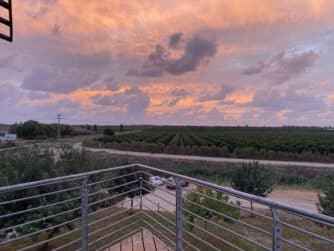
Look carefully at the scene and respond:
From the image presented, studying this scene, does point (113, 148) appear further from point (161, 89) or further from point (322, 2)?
point (322, 2)

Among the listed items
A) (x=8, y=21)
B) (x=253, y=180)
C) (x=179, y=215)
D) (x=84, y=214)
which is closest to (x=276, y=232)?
(x=179, y=215)

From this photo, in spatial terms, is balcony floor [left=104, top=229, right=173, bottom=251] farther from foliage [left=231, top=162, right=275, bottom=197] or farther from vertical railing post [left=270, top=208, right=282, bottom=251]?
foliage [left=231, top=162, right=275, bottom=197]

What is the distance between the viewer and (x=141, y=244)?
3729mm

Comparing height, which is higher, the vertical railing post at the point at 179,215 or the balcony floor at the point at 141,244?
the vertical railing post at the point at 179,215

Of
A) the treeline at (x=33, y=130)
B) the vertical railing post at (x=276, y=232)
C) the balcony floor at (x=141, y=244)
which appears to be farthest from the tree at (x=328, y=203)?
the treeline at (x=33, y=130)

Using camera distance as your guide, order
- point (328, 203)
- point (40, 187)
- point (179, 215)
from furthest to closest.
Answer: point (328, 203) → point (40, 187) → point (179, 215)

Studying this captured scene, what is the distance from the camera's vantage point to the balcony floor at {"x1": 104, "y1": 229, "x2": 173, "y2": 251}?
3604mm

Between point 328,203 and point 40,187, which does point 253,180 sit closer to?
point 328,203

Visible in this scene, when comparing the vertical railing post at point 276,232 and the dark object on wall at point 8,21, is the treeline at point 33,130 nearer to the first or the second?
the dark object on wall at point 8,21

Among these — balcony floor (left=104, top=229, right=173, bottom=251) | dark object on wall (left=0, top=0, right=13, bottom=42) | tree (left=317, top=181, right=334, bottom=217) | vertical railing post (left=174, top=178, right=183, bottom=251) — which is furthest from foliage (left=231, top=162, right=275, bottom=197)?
dark object on wall (left=0, top=0, right=13, bottom=42)

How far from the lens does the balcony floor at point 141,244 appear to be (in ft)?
11.8

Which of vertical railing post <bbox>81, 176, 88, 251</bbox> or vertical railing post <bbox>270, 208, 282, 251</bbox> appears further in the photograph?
vertical railing post <bbox>81, 176, 88, 251</bbox>

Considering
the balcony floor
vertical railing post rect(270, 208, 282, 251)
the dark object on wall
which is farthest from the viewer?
the balcony floor

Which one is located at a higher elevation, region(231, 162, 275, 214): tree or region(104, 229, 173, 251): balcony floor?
region(104, 229, 173, 251): balcony floor
